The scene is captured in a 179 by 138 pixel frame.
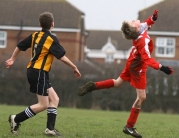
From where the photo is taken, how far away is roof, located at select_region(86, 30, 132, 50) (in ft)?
259

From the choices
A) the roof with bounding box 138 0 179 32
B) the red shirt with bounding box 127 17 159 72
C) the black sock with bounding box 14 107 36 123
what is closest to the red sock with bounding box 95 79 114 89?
the red shirt with bounding box 127 17 159 72

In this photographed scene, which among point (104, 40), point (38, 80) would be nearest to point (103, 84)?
point (38, 80)

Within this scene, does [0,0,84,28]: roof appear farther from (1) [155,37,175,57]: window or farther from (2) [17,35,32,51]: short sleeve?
(2) [17,35,32,51]: short sleeve

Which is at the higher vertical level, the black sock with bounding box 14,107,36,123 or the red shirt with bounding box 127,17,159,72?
the red shirt with bounding box 127,17,159,72

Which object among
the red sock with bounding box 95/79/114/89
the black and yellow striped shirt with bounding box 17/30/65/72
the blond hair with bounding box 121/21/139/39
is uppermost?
the blond hair with bounding box 121/21/139/39

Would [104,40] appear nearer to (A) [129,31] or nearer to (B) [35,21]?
(B) [35,21]

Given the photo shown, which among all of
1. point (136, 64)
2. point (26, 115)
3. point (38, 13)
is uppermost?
point (38, 13)

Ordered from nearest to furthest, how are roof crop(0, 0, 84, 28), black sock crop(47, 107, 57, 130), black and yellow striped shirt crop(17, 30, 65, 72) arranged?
1. black and yellow striped shirt crop(17, 30, 65, 72)
2. black sock crop(47, 107, 57, 130)
3. roof crop(0, 0, 84, 28)

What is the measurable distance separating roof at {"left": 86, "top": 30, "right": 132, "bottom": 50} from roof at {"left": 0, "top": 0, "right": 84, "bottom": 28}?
100 ft

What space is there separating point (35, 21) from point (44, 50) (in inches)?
1451

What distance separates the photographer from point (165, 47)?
171 feet

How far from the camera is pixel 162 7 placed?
4809 centimetres

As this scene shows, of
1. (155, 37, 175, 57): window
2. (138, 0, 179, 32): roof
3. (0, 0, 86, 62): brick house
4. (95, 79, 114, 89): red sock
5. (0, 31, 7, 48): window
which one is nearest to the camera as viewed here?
(95, 79, 114, 89): red sock

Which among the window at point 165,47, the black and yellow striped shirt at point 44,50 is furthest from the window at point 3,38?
the black and yellow striped shirt at point 44,50
